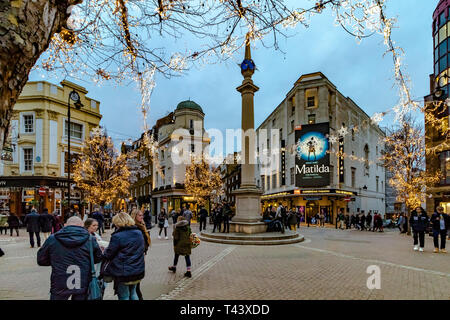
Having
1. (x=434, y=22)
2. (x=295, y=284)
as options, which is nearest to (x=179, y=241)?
(x=295, y=284)

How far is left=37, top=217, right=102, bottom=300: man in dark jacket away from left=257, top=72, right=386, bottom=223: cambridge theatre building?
27.4m

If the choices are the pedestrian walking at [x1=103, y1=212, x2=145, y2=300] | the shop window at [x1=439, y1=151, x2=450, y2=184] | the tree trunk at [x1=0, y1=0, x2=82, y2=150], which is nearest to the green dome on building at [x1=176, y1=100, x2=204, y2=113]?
the shop window at [x1=439, y1=151, x2=450, y2=184]

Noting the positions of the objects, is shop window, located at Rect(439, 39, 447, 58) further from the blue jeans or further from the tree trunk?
the tree trunk

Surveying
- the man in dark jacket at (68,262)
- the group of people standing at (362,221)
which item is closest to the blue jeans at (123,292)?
the man in dark jacket at (68,262)

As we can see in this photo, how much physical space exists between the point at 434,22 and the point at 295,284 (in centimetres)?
3110

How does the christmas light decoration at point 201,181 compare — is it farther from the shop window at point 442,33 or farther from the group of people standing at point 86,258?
the group of people standing at point 86,258

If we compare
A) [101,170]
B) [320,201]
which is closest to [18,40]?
[101,170]

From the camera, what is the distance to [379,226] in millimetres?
22453

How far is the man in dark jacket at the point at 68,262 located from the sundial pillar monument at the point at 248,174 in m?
11.4

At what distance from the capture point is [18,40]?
2.13 metres

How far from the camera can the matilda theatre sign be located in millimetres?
29766

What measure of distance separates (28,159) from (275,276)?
25753mm
